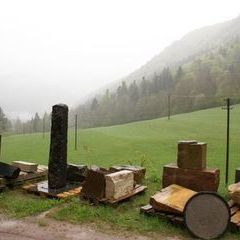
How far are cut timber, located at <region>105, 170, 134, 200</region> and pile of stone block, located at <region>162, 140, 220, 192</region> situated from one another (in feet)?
4.05

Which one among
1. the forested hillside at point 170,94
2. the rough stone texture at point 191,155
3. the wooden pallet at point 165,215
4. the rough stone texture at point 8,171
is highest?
the forested hillside at point 170,94

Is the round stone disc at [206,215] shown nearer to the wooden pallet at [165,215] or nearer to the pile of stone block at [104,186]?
the wooden pallet at [165,215]

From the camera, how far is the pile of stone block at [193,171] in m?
11.3

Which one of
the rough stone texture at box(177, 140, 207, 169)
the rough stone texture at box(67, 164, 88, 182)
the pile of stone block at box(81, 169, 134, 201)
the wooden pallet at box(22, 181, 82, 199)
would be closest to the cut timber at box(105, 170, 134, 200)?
the pile of stone block at box(81, 169, 134, 201)

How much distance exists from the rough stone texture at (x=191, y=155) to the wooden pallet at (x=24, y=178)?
523 cm

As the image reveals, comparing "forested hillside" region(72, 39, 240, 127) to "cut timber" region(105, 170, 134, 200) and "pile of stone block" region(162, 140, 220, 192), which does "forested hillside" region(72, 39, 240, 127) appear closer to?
"pile of stone block" region(162, 140, 220, 192)

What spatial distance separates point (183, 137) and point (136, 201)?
113ft

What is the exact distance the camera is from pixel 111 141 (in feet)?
135

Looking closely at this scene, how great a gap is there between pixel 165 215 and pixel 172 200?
447 mm

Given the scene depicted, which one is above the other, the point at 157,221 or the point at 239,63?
the point at 239,63

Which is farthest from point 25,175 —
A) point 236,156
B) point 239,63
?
point 239,63

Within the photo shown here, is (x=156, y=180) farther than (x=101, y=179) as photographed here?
Yes

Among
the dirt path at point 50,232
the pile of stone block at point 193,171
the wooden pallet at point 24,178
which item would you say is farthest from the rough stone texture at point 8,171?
the pile of stone block at point 193,171

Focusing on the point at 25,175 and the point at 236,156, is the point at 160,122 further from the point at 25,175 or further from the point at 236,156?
the point at 25,175
